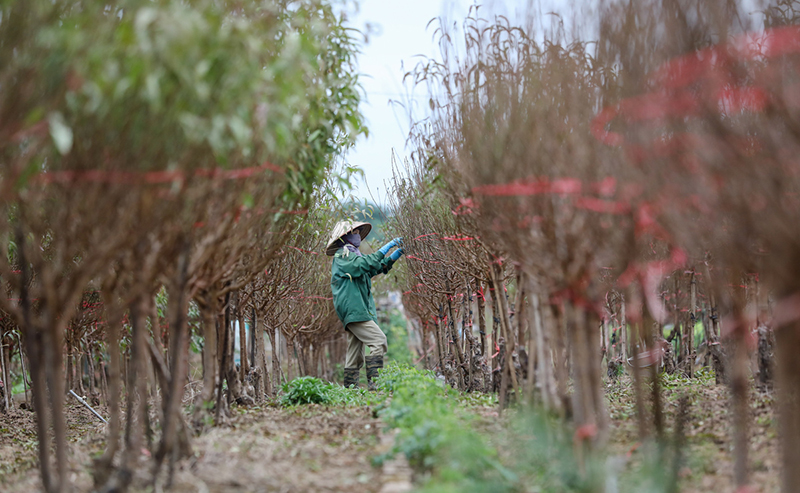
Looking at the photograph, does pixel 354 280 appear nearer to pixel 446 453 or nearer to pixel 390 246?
pixel 390 246

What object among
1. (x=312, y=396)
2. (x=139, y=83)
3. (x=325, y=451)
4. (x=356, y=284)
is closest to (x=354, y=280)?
(x=356, y=284)

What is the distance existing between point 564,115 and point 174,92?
2.31 m

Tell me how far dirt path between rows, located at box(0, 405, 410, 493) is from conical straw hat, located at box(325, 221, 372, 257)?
8.92 ft

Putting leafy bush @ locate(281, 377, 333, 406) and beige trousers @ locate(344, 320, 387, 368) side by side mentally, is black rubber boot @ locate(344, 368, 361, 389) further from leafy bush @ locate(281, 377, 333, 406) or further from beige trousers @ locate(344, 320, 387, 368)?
leafy bush @ locate(281, 377, 333, 406)

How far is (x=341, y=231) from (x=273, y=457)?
441 cm

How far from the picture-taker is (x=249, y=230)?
4238 mm

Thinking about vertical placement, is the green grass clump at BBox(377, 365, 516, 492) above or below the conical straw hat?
below

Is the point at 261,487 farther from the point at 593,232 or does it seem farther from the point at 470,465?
the point at 593,232

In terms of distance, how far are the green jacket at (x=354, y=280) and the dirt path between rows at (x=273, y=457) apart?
2.29m

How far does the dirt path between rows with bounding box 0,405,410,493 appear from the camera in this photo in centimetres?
335

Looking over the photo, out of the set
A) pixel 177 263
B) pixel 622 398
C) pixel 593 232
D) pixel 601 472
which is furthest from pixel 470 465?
pixel 622 398

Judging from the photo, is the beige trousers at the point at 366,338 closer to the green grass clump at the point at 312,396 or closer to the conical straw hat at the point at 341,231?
the conical straw hat at the point at 341,231

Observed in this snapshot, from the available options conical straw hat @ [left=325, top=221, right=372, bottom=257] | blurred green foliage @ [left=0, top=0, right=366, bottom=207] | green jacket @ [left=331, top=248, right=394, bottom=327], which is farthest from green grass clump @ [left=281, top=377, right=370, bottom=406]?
blurred green foliage @ [left=0, top=0, right=366, bottom=207]

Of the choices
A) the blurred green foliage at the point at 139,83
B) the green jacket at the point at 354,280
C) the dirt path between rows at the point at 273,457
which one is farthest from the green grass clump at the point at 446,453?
the green jacket at the point at 354,280
